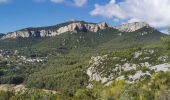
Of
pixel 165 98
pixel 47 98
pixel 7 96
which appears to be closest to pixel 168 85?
pixel 165 98

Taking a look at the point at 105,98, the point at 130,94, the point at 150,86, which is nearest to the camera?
the point at 130,94

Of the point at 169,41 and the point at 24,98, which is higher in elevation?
the point at 169,41

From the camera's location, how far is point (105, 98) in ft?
422

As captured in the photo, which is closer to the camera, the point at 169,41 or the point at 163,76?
the point at 169,41

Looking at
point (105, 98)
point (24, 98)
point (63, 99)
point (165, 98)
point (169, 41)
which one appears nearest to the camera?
point (169, 41)

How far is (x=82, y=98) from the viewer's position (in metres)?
146

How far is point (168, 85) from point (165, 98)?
16.2 metres

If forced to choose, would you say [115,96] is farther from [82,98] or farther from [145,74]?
[145,74]

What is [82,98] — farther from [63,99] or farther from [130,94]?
[130,94]

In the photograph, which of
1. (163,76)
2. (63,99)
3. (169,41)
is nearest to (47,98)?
(63,99)

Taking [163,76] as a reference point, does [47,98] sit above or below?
below

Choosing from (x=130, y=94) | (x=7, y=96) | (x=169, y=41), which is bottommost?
(x=7, y=96)

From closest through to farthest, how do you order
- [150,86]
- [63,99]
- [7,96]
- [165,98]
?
[165,98] → [150,86] → [63,99] → [7,96]

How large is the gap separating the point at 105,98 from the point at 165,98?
26.4 meters
